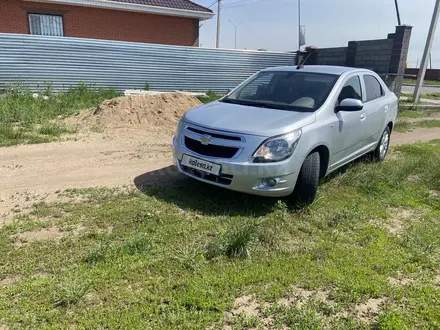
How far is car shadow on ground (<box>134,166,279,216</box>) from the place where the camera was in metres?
4.32

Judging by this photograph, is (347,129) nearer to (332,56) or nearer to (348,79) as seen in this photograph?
(348,79)

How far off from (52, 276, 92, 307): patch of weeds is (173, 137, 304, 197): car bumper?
6.04 ft

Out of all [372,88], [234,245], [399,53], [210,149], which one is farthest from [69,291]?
[399,53]

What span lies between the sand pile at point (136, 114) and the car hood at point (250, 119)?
13.0 feet

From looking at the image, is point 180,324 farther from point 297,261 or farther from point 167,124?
point 167,124

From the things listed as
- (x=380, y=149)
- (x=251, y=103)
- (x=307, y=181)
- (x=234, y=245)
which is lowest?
(x=234, y=245)

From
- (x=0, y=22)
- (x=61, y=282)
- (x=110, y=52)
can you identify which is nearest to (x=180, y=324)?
(x=61, y=282)

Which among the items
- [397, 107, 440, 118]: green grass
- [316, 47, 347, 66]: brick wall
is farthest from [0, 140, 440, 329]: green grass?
[316, 47, 347, 66]: brick wall

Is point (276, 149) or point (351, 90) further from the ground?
point (351, 90)

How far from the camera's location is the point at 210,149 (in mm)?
4199

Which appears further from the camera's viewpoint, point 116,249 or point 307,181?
point 307,181

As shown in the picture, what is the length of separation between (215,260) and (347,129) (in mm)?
2835

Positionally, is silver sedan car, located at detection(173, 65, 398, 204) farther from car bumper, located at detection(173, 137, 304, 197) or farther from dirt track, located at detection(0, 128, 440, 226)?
dirt track, located at detection(0, 128, 440, 226)

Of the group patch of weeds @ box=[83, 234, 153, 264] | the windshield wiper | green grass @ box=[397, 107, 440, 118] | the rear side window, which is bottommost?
green grass @ box=[397, 107, 440, 118]
